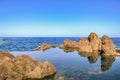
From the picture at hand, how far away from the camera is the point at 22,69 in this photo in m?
31.1

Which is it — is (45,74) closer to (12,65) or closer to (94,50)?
(12,65)

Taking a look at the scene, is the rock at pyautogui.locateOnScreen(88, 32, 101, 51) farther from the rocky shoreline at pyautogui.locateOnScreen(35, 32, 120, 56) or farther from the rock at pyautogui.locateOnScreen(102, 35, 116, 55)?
the rock at pyautogui.locateOnScreen(102, 35, 116, 55)

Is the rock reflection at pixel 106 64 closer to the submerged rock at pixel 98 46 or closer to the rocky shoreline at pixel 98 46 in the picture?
the rocky shoreline at pixel 98 46

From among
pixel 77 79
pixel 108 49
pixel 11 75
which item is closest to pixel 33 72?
pixel 11 75

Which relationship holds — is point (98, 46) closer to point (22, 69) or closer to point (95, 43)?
point (95, 43)

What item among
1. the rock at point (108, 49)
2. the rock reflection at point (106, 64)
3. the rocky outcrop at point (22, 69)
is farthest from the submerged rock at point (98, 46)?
the rocky outcrop at point (22, 69)

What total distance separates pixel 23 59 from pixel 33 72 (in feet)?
10.5

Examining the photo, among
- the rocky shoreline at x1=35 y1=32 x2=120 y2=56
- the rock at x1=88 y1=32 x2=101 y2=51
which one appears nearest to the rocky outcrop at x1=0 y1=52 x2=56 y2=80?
the rocky shoreline at x1=35 y1=32 x2=120 y2=56

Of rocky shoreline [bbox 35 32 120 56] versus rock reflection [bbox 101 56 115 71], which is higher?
rocky shoreline [bbox 35 32 120 56]

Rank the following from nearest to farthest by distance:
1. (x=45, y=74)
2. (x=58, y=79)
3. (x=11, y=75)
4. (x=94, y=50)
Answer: (x=11, y=75), (x=58, y=79), (x=45, y=74), (x=94, y=50)

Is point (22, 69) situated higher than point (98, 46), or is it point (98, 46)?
point (98, 46)

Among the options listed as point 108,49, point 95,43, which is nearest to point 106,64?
point 108,49

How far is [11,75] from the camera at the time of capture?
28.8 metres

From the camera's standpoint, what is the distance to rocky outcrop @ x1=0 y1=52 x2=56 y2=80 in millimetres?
28847
